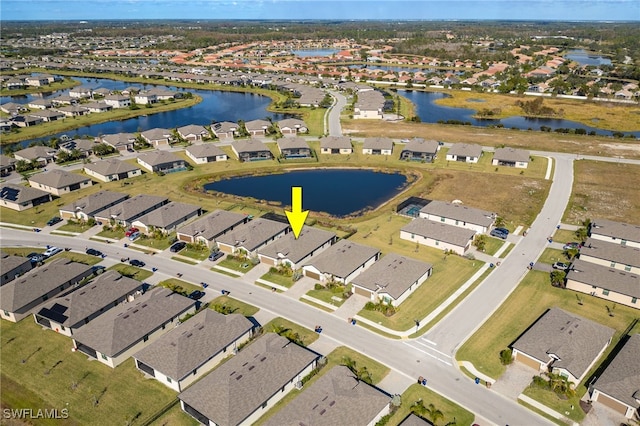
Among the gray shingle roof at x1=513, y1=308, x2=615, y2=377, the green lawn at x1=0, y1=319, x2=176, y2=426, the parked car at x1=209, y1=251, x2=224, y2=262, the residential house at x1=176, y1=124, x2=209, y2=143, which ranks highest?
the residential house at x1=176, y1=124, x2=209, y2=143

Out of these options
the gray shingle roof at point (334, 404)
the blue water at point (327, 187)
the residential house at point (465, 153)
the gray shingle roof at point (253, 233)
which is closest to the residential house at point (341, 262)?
the gray shingle roof at point (253, 233)

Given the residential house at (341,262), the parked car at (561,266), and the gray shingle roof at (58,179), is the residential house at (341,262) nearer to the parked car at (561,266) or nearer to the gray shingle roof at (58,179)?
the parked car at (561,266)

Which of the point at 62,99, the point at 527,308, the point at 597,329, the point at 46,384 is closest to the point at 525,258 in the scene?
the point at 527,308

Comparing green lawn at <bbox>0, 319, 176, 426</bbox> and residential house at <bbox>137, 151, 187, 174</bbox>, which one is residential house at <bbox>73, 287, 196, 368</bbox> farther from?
residential house at <bbox>137, 151, 187, 174</bbox>

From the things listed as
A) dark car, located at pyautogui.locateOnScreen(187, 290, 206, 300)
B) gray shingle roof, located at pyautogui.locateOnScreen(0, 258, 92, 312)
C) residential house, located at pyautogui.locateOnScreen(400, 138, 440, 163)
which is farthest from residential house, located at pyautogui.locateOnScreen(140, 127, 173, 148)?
dark car, located at pyautogui.locateOnScreen(187, 290, 206, 300)

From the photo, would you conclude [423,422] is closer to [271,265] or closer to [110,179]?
[271,265]

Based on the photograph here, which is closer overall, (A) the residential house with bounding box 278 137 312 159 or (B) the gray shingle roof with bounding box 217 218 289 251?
(B) the gray shingle roof with bounding box 217 218 289 251
